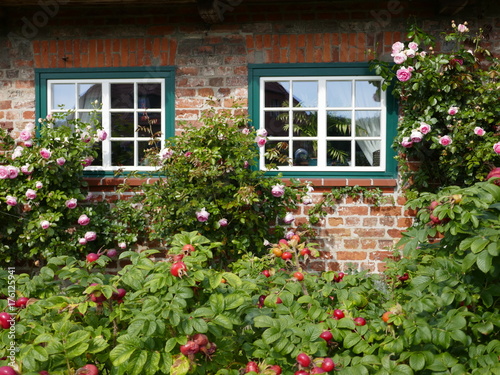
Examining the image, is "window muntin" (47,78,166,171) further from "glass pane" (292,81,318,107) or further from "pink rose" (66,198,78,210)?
"glass pane" (292,81,318,107)

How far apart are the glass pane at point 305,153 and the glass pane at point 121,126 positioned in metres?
1.69

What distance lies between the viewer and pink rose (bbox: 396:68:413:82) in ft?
14.1

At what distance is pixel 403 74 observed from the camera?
4.30m

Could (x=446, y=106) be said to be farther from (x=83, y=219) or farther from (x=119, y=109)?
(x=83, y=219)

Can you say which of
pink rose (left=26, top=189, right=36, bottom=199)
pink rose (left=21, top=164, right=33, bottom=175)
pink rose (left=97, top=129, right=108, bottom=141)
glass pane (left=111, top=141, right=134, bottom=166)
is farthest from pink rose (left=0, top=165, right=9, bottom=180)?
glass pane (left=111, top=141, right=134, bottom=166)

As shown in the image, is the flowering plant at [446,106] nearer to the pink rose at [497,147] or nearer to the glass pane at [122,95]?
the pink rose at [497,147]

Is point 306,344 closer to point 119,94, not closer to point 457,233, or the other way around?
point 457,233

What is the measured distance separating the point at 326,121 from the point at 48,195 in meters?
2.73

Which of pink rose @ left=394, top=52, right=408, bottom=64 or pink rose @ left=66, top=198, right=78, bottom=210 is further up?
pink rose @ left=394, top=52, right=408, bottom=64

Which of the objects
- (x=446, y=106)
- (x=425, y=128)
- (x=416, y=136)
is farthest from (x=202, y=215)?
(x=446, y=106)

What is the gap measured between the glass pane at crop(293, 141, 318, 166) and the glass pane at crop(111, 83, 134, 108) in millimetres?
1742

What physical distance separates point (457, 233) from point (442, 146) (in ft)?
8.22

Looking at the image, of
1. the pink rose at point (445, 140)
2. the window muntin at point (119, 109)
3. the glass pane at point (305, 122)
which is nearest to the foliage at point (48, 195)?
the window muntin at point (119, 109)

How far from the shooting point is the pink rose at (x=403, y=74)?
14.1ft
